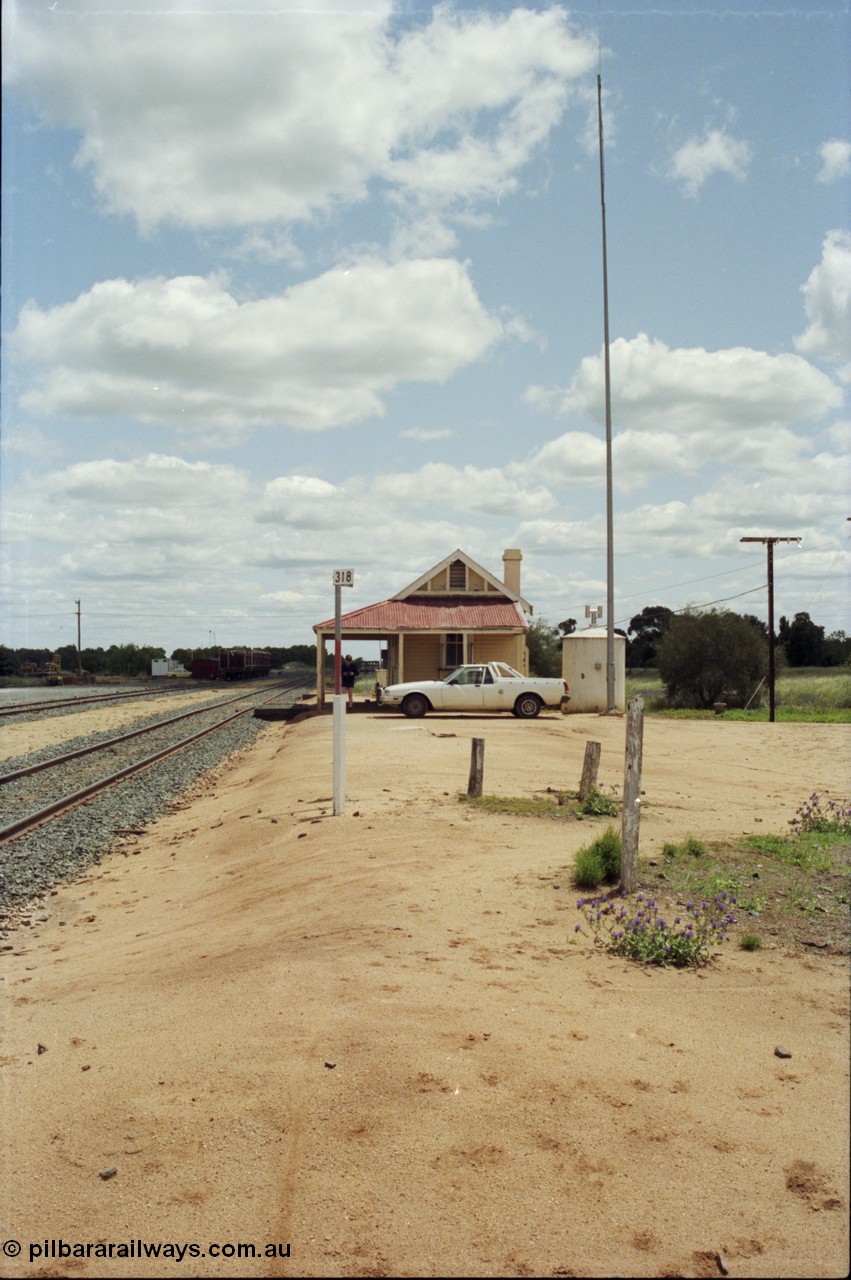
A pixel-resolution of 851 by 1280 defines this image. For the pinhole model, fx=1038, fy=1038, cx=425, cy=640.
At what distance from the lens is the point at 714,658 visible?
47875 millimetres

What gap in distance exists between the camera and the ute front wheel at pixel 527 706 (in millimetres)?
27562

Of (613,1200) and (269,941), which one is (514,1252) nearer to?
(613,1200)

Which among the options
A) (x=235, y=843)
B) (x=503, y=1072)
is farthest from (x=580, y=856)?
(x=235, y=843)

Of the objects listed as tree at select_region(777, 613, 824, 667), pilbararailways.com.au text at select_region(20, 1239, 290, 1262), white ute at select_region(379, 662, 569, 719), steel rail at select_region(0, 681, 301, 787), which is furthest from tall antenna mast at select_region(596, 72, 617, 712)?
tree at select_region(777, 613, 824, 667)

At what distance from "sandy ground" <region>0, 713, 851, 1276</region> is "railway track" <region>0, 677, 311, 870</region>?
6501 millimetres

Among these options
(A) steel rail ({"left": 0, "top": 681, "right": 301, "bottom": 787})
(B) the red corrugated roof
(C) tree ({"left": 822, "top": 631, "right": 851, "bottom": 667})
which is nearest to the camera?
(A) steel rail ({"left": 0, "top": 681, "right": 301, "bottom": 787})

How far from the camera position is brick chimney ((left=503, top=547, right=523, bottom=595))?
1497 inches

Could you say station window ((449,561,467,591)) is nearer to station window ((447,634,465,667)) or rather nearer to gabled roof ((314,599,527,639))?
gabled roof ((314,599,527,639))

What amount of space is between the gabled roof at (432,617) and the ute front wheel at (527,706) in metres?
5.86

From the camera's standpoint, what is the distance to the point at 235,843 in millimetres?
11531

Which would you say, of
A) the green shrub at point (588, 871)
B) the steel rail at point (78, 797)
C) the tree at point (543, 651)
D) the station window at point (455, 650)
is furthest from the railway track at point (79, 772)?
the tree at point (543, 651)

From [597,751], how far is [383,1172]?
29.3ft

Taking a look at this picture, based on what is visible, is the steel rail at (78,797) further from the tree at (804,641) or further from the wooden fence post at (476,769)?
the tree at (804,641)

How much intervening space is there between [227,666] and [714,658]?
121 ft
